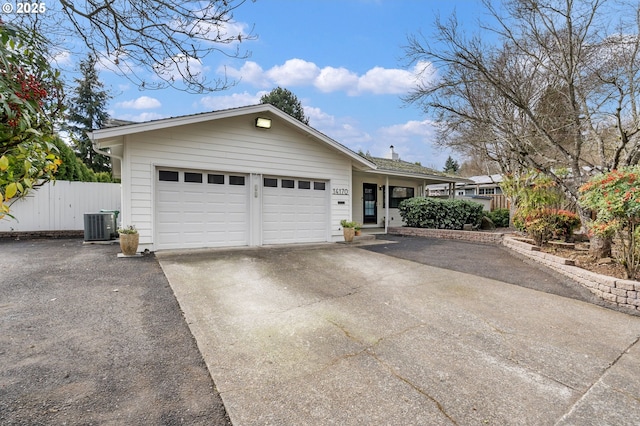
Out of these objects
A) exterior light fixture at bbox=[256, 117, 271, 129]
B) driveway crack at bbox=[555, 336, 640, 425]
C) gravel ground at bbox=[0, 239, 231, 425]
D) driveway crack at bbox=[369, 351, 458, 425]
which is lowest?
driveway crack at bbox=[555, 336, 640, 425]

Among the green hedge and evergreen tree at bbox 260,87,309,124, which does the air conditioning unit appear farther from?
evergreen tree at bbox 260,87,309,124

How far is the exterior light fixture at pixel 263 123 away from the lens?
862 cm

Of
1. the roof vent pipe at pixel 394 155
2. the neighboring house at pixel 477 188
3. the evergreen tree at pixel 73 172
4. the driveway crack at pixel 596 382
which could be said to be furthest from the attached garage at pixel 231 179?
the neighboring house at pixel 477 188

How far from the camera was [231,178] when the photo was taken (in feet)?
28.2

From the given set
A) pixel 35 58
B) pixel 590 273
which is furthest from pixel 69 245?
pixel 590 273

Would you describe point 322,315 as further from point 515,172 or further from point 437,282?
point 515,172

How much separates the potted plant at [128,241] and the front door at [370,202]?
9.36 metres

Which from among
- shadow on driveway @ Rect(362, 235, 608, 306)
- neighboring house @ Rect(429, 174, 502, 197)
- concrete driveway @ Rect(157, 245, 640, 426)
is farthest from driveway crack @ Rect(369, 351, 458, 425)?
neighboring house @ Rect(429, 174, 502, 197)

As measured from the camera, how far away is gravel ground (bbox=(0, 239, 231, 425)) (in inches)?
84.1

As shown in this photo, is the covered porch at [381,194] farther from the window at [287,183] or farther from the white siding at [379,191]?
the window at [287,183]

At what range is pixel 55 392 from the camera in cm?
232

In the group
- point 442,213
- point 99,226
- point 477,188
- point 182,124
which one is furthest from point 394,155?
point 99,226

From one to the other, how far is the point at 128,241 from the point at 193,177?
220 centimetres

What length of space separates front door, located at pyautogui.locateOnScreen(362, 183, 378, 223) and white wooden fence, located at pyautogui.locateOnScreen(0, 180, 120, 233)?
33.3 ft
